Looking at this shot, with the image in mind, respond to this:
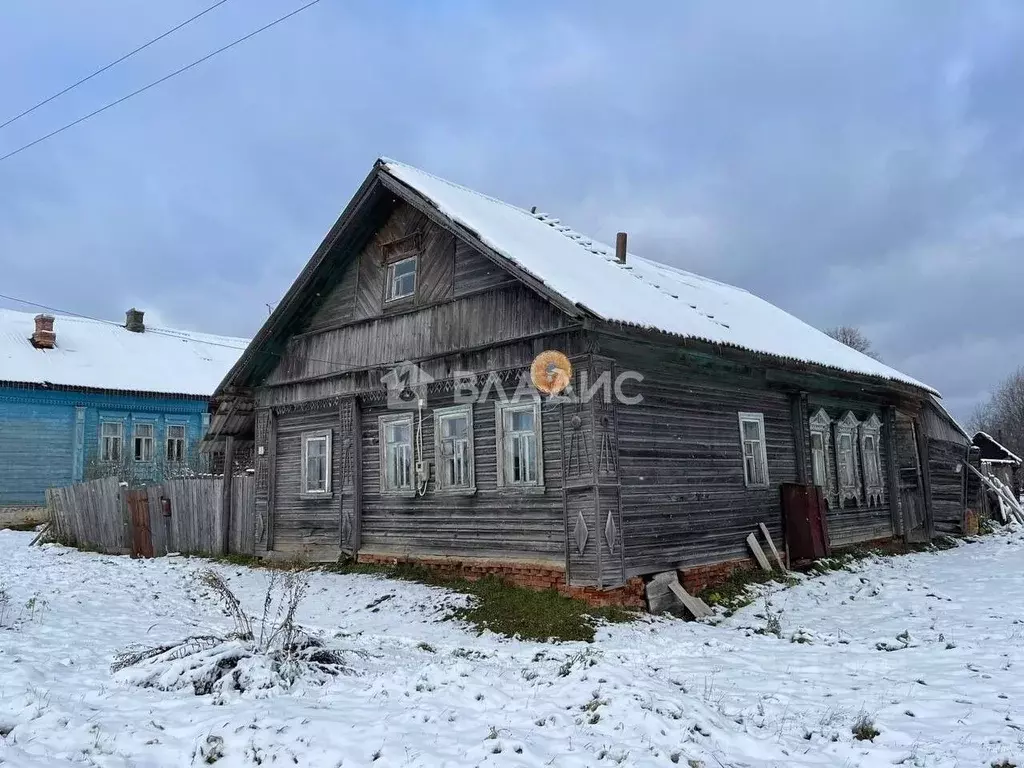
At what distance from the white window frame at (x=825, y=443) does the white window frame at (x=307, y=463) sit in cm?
939

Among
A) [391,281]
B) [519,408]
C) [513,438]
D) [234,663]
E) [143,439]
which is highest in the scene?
[391,281]

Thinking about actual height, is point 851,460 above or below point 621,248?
below

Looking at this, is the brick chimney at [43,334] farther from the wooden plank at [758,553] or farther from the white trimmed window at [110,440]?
the wooden plank at [758,553]

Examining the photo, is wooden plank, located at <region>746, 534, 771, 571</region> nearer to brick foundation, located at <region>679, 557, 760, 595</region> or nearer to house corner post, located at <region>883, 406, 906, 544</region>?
brick foundation, located at <region>679, 557, 760, 595</region>

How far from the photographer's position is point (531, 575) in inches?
440

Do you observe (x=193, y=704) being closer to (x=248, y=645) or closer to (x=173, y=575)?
(x=248, y=645)

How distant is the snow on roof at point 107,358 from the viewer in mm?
26672

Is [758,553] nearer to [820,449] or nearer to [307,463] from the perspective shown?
[820,449]

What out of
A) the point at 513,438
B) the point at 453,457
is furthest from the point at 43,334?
the point at 513,438

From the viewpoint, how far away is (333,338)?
14641 millimetres

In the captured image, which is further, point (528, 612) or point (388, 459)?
point (388, 459)

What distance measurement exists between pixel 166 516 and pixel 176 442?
12666 millimetres

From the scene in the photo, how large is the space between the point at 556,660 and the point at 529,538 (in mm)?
3341
